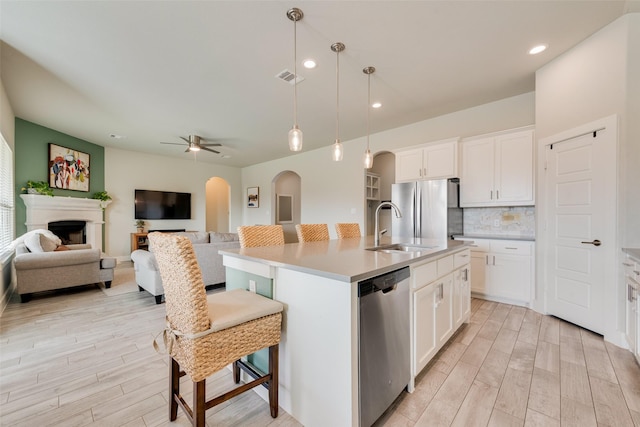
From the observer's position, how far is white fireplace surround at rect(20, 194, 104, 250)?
4.66 meters

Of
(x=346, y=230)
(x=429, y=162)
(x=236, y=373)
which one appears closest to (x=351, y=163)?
(x=429, y=162)

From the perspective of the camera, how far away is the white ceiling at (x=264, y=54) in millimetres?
2088

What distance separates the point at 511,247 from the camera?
3.26m

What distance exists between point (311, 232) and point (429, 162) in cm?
233

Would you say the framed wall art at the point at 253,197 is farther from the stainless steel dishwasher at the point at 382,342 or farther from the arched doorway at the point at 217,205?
the stainless steel dishwasher at the point at 382,342

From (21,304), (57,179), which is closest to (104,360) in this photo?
(21,304)

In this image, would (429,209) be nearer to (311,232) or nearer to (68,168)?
(311,232)

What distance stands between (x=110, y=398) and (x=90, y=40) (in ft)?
9.72

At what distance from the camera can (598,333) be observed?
2412 millimetres

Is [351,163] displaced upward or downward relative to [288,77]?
downward

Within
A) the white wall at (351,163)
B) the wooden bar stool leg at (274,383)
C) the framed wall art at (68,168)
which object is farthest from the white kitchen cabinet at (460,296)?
the framed wall art at (68,168)

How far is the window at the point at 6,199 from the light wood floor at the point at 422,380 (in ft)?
6.07

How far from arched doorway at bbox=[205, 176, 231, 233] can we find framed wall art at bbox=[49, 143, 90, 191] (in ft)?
12.9

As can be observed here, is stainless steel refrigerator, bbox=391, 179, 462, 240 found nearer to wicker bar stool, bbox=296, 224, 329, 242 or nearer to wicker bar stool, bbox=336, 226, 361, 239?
wicker bar stool, bbox=336, 226, 361, 239
